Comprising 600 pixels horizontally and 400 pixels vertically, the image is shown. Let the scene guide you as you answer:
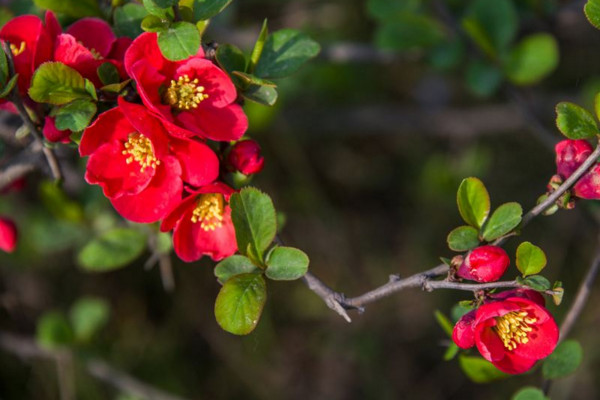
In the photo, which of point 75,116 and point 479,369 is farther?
point 479,369

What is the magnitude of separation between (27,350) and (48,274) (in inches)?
19.8

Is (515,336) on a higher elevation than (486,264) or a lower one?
lower

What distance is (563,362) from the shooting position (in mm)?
1408

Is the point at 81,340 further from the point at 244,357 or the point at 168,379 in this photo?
the point at 244,357

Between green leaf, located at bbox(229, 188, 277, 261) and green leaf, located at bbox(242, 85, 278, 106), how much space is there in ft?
0.52

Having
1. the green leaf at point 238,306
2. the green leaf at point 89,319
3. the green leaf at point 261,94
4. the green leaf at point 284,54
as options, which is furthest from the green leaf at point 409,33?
the green leaf at point 89,319

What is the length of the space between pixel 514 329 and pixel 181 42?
29.4 inches

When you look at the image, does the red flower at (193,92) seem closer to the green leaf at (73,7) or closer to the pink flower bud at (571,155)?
the green leaf at (73,7)

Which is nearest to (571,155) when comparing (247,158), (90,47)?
(247,158)

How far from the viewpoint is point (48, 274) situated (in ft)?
8.63

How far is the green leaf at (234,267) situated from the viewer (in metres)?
1.20

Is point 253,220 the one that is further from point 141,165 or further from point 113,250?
point 113,250

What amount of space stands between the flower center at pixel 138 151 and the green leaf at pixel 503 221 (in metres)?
0.60

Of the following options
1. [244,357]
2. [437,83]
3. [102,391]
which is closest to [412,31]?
[437,83]
